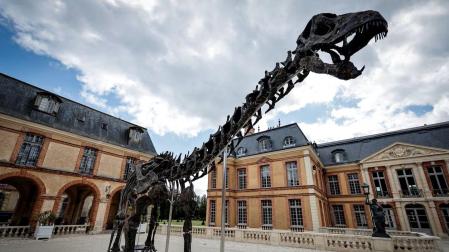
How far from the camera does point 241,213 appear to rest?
21.6 meters

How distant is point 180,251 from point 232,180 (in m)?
12.9

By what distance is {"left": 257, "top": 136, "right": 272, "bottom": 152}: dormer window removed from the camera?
22516 millimetres

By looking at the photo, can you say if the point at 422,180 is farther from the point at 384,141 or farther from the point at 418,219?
the point at 384,141

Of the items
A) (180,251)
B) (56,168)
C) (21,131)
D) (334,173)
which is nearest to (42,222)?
(56,168)

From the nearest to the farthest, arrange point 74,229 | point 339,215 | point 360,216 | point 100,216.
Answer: point 74,229 → point 100,216 → point 360,216 → point 339,215

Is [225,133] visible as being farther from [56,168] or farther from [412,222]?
[412,222]

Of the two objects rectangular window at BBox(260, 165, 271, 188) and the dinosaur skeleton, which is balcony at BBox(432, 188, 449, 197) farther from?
the dinosaur skeleton

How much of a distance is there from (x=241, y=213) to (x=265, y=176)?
4.69 metres

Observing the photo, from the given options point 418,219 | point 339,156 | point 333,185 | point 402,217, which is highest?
point 339,156

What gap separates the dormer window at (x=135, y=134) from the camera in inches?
882

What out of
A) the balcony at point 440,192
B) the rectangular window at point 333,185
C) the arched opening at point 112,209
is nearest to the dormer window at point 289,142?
the rectangular window at point 333,185

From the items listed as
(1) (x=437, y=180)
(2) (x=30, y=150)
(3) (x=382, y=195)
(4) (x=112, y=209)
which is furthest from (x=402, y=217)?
(2) (x=30, y=150)

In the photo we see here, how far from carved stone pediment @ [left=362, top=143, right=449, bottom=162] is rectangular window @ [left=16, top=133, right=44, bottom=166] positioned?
103 ft

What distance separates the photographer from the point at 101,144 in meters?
18.9
